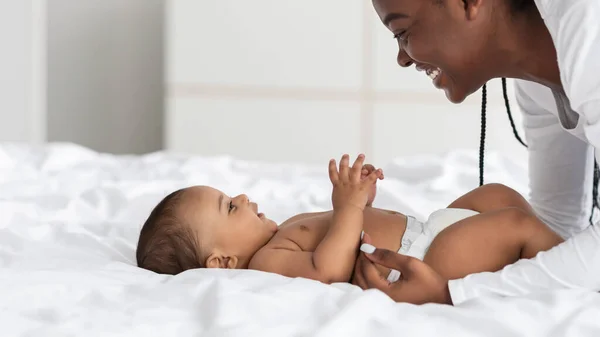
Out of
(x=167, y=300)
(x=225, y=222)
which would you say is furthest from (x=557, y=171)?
(x=167, y=300)

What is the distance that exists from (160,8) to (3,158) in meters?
1.89

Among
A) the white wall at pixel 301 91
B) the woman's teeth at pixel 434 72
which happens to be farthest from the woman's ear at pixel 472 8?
the white wall at pixel 301 91

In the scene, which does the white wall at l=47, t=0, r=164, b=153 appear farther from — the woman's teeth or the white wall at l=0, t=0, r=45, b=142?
the woman's teeth

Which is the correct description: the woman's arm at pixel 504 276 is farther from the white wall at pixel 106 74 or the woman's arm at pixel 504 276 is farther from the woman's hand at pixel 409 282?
the white wall at pixel 106 74

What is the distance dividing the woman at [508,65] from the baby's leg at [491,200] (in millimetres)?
169

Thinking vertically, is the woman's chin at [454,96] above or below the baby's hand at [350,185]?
above

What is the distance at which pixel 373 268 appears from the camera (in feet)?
3.73

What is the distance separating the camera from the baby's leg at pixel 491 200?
138cm

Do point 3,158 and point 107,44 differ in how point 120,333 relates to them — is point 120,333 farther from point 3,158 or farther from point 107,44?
point 107,44

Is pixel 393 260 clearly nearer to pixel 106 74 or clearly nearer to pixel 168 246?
pixel 168 246

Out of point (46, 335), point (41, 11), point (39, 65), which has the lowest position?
point (46, 335)

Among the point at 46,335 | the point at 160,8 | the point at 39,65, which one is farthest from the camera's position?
the point at 160,8

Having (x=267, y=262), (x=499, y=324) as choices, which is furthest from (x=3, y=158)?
(x=499, y=324)

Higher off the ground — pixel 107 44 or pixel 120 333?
pixel 107 44
